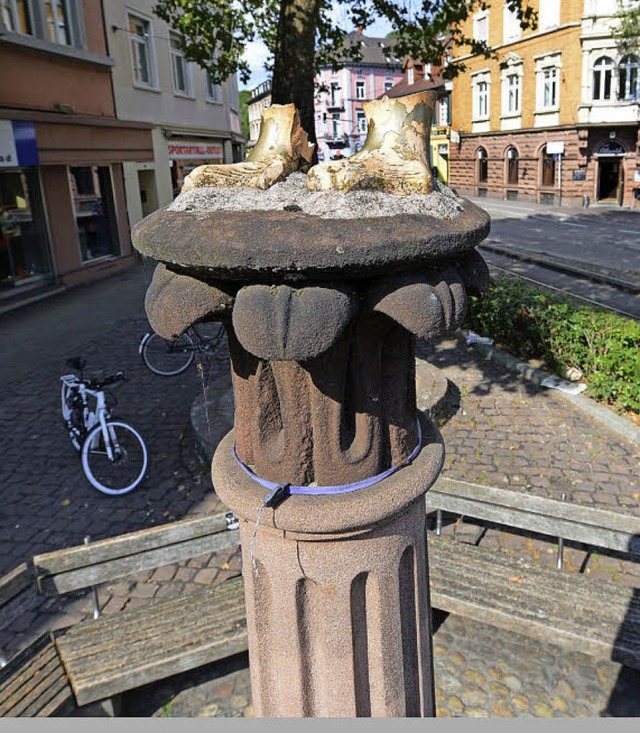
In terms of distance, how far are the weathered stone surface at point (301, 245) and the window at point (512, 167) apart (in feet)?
121

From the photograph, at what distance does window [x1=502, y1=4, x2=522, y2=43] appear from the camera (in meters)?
34.9

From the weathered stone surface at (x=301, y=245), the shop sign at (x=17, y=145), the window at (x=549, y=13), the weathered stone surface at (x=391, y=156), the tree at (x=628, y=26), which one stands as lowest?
the weathered stone surface at (x=301, y=245)

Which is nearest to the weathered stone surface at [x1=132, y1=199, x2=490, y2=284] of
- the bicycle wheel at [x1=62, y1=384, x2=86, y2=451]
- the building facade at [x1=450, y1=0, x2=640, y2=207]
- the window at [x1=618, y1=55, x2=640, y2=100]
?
the bicycle wheel at [x1=62, y1=384, x2=86, y2=451]

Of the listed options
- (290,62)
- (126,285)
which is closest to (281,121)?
(290,62)

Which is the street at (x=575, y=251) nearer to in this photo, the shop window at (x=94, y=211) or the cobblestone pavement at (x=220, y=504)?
the cobblestone pavement at (x=220, y=504)

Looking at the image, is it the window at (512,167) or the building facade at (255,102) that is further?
the building facade at (255,102)

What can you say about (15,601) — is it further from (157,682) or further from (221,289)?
(221,289)

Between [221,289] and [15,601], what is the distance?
2539 millimetres

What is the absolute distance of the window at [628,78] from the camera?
3005 centimetres

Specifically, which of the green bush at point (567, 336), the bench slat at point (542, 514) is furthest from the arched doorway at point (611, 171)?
the bench slat at point (542, 514)

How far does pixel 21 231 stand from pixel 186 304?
14915 millimetres

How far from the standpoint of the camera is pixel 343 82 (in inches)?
2869

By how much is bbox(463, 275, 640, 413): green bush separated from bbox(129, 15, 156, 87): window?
14325 mm

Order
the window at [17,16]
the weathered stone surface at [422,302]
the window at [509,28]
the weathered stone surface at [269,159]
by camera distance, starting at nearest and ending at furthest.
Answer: the weathered stone surface at [422,302] < the weathered stone surface at [269,159] < the window at [17,16] < the window at [509,28]
